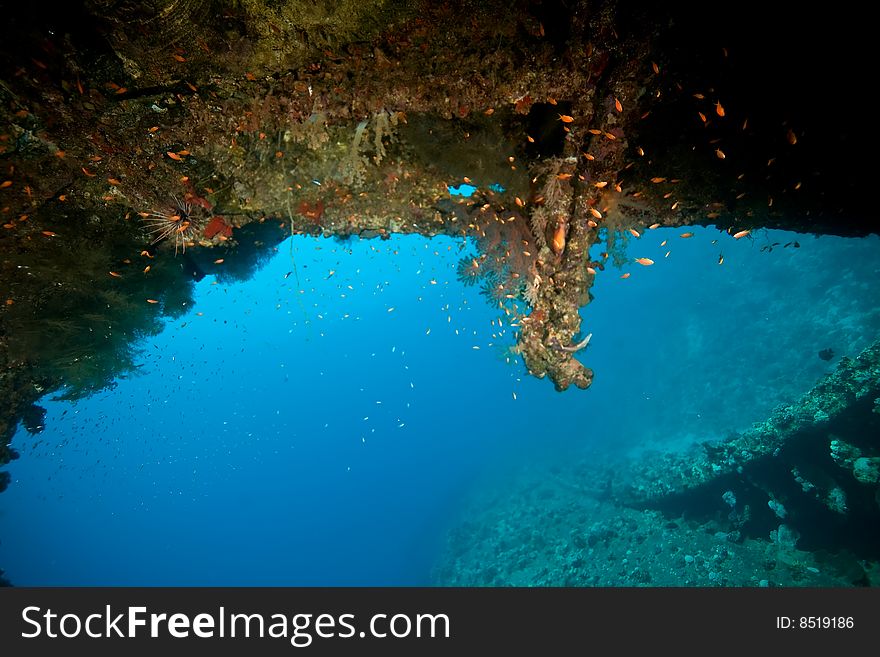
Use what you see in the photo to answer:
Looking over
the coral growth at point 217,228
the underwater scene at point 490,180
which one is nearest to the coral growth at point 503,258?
the underwater scene at point 490,180

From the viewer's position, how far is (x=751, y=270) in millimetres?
43062

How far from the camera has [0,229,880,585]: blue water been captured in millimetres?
34000

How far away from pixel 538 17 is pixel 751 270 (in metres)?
52.5

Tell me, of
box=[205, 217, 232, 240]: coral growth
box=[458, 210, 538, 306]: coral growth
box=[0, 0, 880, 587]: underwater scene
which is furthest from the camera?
box=[205, 217, 232, 240]: coral growth

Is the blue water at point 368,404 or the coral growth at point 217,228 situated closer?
the coral growth at point 217,228

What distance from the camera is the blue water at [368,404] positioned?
3400cm

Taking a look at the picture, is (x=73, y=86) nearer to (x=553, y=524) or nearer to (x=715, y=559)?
(x=715, y=559)

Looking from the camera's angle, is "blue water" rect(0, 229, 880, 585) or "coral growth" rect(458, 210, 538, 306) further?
"blue water" rect(0, 229, 880, 585)

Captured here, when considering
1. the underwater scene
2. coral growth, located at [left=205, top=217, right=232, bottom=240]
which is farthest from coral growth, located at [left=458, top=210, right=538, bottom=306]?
coral growth, located at [left=205, top=217, right=232, bottom=240]

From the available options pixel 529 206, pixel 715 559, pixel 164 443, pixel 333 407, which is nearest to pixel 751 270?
pixel 715 559

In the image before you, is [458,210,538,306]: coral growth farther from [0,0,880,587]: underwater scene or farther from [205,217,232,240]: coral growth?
[205,217,232,240]: coral growth

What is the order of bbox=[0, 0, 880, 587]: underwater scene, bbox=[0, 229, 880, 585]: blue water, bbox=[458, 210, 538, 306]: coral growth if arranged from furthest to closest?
bbox=[0, 229, 880, 585]: blue water < bbox=[458, 210, 538, 306]: coral growth < bbox=[0, 0, 880, 587]: underwater scene

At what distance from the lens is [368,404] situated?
107 m

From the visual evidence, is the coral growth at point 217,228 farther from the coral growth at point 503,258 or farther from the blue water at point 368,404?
the coral growth at point 503,258
